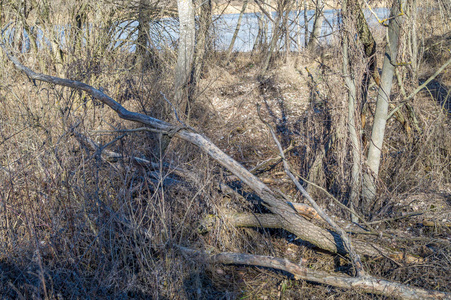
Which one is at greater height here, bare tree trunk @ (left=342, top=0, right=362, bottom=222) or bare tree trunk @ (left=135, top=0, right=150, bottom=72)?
bare tree trunk @ (left=135, top=0, right=150, bottom=72)

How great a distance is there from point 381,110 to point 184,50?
435 cm

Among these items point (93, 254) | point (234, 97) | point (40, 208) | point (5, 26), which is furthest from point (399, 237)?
point (5, 26)

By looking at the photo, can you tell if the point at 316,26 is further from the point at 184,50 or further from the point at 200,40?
the point at 184,50

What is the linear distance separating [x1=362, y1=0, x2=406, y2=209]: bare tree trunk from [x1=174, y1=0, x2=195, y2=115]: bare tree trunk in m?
3.92

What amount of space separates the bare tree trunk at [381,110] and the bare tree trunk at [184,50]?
3.92m

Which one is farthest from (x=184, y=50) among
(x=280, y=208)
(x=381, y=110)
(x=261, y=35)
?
(x=261, y=35)

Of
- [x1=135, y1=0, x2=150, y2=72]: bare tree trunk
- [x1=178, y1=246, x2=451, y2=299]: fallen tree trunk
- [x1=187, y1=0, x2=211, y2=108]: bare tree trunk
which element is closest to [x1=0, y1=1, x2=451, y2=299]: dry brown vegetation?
[x1=178, y1=246, x2=451, y2=299]: fallen tree trunk

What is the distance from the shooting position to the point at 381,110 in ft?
14.7

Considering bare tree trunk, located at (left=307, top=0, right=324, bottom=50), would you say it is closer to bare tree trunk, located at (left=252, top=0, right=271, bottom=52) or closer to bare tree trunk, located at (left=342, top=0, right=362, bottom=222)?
bare tree trunk, located at (left=342, top=0, right=362, bottom=222)

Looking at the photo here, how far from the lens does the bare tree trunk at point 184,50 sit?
716 centimetres

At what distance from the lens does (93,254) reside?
3.43m

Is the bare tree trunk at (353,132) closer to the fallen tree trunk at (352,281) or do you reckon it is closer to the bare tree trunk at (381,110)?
the bare tree trunk at (381,110)

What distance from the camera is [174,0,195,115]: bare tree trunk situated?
282 inches

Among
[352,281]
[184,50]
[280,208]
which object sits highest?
[184,50]
